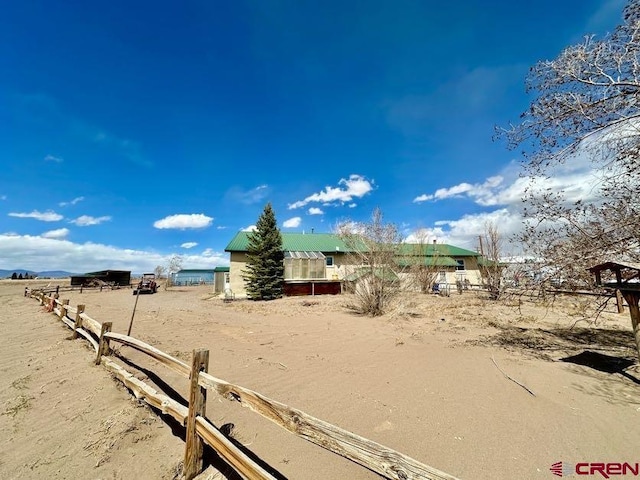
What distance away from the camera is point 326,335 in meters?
11.0

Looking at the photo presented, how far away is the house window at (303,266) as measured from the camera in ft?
95.1

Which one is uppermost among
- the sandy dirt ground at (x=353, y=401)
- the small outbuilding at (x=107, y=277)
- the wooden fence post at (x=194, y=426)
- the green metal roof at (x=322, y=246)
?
the green metal roof at (x=322, y=246)

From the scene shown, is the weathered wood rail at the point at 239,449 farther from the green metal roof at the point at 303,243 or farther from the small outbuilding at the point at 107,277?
the small outbuilding at the point at 107,277

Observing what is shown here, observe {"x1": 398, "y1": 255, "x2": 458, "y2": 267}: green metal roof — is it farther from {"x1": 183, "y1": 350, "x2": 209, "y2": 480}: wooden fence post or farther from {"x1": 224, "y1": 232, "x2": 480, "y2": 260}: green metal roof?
{"x1": 183, "y1": 350, "x2": 209, "y2": 480}: wooden fence post

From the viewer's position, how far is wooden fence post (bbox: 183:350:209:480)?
11.3 feet

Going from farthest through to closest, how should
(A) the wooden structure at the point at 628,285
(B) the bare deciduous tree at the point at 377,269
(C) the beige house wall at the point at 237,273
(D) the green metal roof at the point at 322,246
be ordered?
(D) the green metal roof at the point at 322,246 → (C) the beige house wall at the point at 237,273 → (B) the bare deciduous tree at the point at 377,269 → (A) the wooden structure at the point at 628,285

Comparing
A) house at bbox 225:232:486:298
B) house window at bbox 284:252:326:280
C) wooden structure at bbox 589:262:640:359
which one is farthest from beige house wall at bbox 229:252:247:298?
wooden structure at bbox 589:262:640:359

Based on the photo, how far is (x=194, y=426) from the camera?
11.4ft

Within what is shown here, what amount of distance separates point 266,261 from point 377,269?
13.2 m

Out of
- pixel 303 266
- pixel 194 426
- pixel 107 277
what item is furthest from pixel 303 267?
pixel 107 277

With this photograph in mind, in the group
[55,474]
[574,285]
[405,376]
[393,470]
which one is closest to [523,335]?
[574,285]

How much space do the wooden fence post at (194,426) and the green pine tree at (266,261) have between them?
72.9ft

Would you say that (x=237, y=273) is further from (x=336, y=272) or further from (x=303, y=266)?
(x=336, y=272)

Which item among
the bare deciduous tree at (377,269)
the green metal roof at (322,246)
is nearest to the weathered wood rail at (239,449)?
the bare deciduous tree at (377,269)
